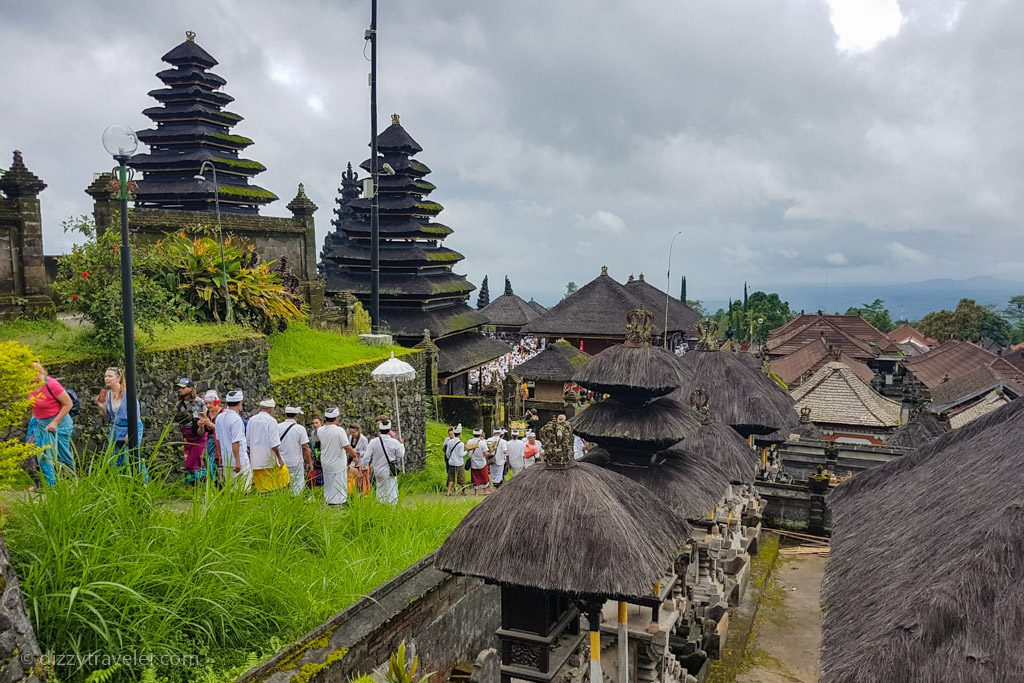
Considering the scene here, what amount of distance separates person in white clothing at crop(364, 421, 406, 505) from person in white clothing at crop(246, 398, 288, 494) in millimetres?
1440

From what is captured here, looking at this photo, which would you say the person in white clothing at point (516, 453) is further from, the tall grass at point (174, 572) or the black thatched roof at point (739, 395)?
the tall grass at point (174, 572)

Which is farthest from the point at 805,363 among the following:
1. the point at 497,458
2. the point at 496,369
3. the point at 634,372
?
the point at 634,372

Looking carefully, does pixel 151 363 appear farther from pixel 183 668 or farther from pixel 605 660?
pixel 605 660

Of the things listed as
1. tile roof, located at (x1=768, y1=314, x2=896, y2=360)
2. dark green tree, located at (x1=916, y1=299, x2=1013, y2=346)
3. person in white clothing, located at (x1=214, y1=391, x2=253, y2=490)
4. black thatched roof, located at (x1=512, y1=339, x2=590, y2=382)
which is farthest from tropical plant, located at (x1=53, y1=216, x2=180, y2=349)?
A: dark green tree, located at (x1=916, y1=299, x2=1013, y2=346)

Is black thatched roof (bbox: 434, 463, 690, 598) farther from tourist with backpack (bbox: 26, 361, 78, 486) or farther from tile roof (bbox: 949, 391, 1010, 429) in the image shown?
tile roof (bbox: 949, 391, 1010, 429)

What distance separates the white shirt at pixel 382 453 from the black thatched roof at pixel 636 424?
253cm

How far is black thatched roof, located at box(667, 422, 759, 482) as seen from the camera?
1046cm

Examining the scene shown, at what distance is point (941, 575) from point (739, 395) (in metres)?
10.3

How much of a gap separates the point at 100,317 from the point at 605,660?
7.75 metres

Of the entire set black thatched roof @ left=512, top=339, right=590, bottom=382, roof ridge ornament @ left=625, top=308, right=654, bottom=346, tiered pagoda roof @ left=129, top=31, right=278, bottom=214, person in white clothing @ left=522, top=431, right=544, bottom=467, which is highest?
tiered pagoda roof @ left=129, top=31, right=278, bottom=214

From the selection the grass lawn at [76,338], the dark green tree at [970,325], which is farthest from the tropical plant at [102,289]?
the dark green tree at [970,325]

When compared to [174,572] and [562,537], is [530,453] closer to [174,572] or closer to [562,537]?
[562,537]

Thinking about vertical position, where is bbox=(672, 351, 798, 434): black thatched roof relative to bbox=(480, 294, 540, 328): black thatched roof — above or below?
below

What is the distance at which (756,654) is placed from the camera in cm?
999
